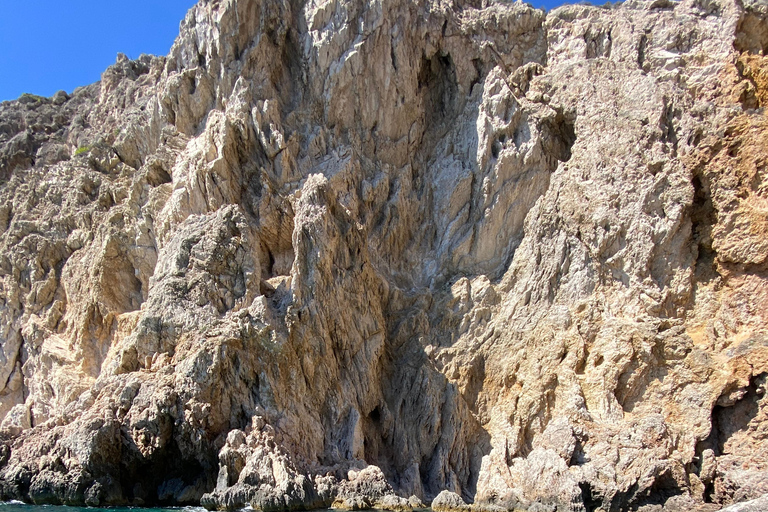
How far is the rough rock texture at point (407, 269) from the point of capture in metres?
23.5

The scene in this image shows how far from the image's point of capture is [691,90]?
2956 cm

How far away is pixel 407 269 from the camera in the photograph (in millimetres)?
33688

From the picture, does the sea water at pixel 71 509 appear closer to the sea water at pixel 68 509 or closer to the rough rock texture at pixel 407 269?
the sea water at pixel 68 509

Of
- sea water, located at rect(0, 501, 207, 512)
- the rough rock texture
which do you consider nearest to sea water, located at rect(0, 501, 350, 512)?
sea water, located at rect(0, 501, 207, 512)

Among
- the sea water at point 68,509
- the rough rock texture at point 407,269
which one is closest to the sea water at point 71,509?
the sea water at point 68,509

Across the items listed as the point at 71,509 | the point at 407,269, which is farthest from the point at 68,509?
the point at 407,269

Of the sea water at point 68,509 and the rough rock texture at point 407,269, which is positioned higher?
the rough rock texture at point 407,269

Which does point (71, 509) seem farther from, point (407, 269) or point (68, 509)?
point (407, 269)

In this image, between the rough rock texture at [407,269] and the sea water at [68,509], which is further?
the rough rock texture at [407,269]

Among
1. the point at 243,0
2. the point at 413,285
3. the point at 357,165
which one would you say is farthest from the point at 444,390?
the point at 243,0

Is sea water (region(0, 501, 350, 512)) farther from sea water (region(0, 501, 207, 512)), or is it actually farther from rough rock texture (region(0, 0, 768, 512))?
rough rock texture (region(0, 0, 768, 512))

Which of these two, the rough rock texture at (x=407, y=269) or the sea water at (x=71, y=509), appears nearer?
the sea water at (x=71, y=509)

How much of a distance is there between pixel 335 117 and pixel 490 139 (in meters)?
9.13

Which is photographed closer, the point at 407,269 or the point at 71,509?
the point at 71,509
